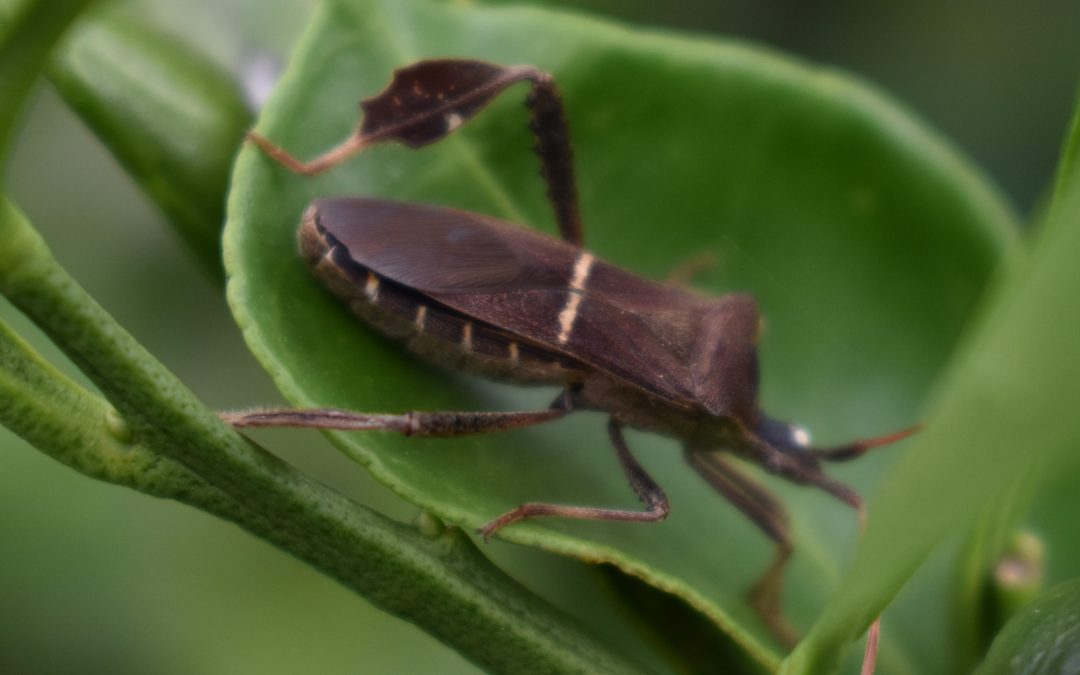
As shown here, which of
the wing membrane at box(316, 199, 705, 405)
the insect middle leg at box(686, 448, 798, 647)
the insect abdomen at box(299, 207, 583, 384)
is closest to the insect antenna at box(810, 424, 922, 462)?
the insect middle leg at box(686, 448, 798, 647)

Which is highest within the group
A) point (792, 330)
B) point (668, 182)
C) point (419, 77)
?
point (419, 77)

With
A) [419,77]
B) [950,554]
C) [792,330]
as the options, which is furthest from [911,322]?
[419,77]

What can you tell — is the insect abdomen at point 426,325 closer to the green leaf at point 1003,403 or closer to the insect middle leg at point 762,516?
the insect middle leg at point 762,516

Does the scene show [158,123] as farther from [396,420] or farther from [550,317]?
[550,317]

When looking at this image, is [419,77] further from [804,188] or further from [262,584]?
[262,584]

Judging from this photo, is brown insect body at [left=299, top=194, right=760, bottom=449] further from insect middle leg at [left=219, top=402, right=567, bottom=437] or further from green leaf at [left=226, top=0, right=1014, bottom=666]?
insect middle leg at [left=219, top=402, right=567, bottom=437]

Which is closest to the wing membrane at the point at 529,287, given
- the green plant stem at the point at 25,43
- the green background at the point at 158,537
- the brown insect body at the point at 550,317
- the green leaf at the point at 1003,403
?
the brown insect body at the point at 550,317
